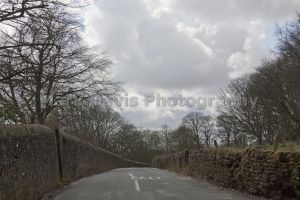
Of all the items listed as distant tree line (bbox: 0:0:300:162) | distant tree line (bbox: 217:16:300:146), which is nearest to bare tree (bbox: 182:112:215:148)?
distant tree line (bbox: 0:0:300:162)

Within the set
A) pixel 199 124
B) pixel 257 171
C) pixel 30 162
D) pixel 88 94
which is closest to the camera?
pixel 30 162

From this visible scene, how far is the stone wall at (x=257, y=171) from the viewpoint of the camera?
583 inches

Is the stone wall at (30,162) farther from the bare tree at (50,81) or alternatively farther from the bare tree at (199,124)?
the bare tree at (199,124)

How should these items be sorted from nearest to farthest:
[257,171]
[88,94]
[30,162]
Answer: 1. [30,162]
2. [257,171]
3. [88,94]

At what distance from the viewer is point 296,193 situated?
14.4 meters

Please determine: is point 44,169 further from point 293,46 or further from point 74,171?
point 293,46

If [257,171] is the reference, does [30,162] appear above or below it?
above

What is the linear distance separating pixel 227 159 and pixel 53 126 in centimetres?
849

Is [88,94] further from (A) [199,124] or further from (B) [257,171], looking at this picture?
(A) [199,124]

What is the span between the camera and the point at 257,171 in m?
17.2

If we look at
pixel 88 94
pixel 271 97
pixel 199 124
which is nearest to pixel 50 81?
pixel 88 94

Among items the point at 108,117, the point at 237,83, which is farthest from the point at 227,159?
the point at 108,117

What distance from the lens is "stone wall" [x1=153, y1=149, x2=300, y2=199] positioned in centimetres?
1480

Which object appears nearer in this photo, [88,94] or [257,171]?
[257,171]
